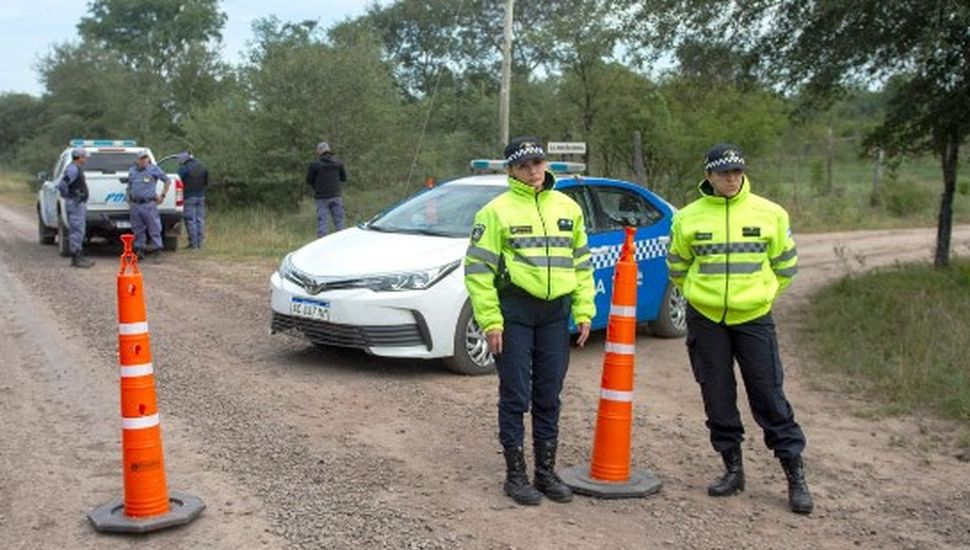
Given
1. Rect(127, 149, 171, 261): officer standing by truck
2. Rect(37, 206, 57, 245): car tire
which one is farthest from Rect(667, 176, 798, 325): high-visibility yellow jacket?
Rect(37, 206, 57, 245): car tire

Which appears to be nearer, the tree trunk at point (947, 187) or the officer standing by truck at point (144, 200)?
the tree trunk at point (947, 187)

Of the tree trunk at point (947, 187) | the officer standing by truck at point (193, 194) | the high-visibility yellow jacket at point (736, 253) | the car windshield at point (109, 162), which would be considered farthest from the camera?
the officer standing by truck at point (193, 194)

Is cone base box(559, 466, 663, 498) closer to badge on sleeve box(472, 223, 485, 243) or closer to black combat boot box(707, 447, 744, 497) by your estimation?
black combat boot box(707, 447, 744, 497)

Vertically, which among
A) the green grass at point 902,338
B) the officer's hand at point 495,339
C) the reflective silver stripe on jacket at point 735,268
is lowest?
the green grass at point 902,338

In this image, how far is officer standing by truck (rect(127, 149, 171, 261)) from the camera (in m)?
14.8

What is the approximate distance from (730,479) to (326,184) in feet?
38.5

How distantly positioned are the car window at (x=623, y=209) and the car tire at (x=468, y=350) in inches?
65.0

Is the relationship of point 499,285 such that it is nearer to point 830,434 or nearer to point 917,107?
point 830,434

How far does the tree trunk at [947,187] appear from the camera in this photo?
12.8m

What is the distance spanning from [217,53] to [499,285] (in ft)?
120

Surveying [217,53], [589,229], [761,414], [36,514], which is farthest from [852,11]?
[217,53]

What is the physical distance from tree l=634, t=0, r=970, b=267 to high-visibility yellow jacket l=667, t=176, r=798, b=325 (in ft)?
19.9

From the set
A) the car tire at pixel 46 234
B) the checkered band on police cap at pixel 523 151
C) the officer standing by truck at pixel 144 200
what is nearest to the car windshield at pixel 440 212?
the checkered band on police cap at pixel 523 151

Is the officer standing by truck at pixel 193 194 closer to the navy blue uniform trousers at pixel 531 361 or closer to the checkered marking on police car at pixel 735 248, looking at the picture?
the navy blue uniform trousers at pixel 531 361
